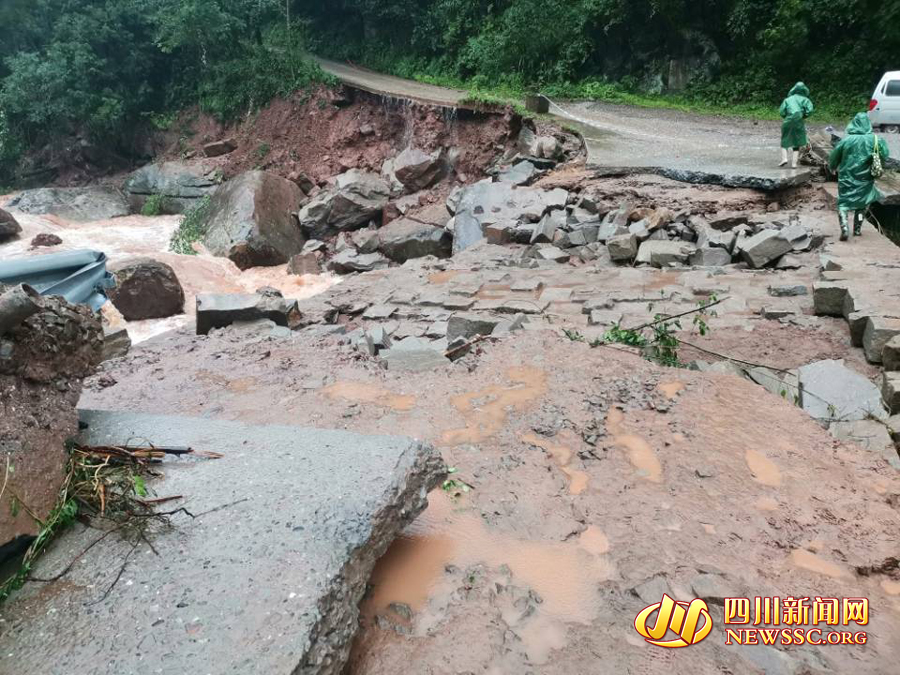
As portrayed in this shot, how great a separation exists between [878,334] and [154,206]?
61.6 feet

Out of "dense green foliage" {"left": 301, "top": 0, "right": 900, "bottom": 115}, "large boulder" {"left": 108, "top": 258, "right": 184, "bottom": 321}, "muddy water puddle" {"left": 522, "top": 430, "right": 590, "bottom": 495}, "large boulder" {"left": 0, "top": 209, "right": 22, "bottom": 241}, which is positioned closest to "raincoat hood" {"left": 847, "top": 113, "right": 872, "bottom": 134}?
"muddy water puddle" {"left": 522, "top": 430, "right": 590, "bottom": 495}

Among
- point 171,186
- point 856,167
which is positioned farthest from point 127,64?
point 856,167

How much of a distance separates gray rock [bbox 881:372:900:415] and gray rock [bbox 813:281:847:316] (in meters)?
A: 1.80

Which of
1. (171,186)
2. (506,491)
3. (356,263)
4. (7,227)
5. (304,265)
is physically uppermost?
(506,491)

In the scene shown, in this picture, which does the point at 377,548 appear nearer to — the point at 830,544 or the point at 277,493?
the point at 277,493

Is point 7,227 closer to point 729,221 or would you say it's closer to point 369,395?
point 369,395

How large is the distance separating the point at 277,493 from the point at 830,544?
8.99 feet

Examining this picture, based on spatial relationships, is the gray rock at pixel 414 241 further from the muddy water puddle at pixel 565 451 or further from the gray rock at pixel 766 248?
the muddy water puddle at pixel 565 451

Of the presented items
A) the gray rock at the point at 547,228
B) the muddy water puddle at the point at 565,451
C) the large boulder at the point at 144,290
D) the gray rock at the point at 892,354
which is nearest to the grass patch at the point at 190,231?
the large boulder at the point at 144,290

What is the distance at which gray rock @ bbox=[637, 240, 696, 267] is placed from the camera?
29.4ft

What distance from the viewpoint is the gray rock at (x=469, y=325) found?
7125mm

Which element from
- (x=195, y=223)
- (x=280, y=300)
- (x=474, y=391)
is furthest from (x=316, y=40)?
(x=474, y=391)

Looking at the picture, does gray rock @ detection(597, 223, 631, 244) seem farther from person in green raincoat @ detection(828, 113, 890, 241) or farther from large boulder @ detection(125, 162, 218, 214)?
large boulder @ detection(125, 162, 218, 214)

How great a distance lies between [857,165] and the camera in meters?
7.86
